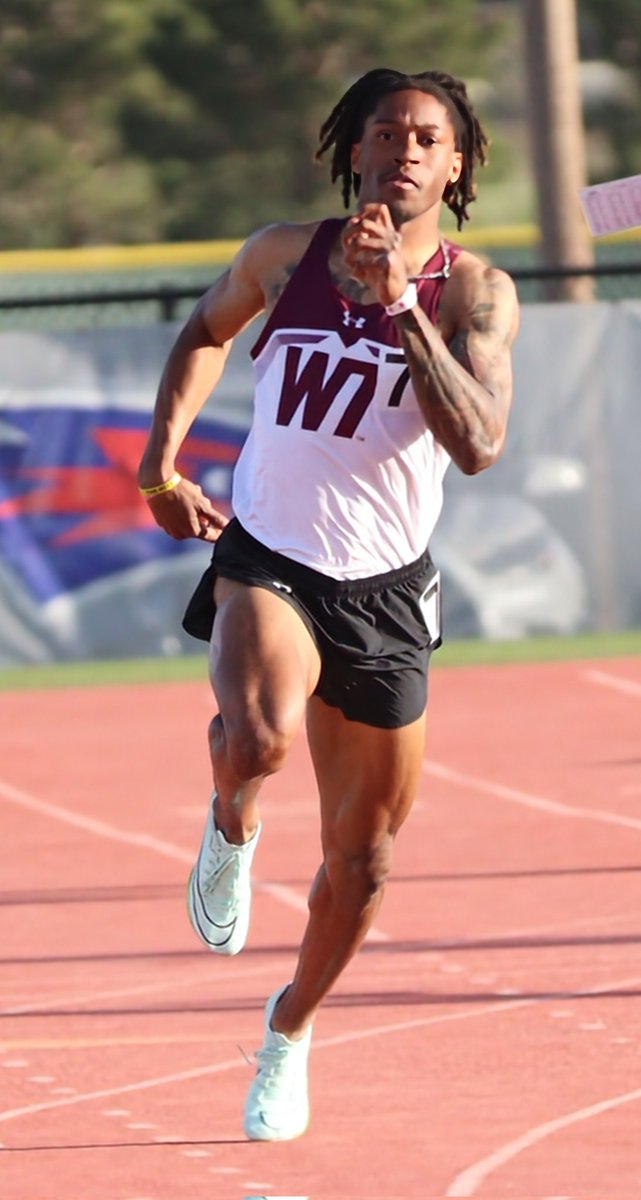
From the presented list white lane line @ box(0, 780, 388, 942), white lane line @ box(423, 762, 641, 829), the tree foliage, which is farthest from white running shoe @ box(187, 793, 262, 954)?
the tree foliage

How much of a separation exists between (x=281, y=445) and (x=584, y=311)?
10.0m

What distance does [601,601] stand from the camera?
1553cm

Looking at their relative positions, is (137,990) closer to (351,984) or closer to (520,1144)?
(351,984)

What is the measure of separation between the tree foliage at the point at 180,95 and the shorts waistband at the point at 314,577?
1229 inches

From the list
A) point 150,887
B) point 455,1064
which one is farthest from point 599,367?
point 455,1064

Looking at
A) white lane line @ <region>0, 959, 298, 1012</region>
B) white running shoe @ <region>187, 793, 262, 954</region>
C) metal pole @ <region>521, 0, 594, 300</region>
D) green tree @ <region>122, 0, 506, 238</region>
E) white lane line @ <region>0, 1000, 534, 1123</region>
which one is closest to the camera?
white running shoe @ <region>187, 793, 262, 954</region>

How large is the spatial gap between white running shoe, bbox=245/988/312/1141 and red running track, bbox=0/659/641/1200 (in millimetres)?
48

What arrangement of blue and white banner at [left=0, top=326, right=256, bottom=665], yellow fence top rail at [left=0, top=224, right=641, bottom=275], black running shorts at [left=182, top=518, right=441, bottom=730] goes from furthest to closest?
yellow fence top rail at [left=0, top=224, right=641, bottom=275] < blue and white banner at [left=0, top=326, right=256, bottom=665] < black running shorts at [left=182, top=518, right=441, bottom=730]

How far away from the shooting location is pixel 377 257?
4.90 m

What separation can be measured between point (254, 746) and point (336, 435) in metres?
0.74

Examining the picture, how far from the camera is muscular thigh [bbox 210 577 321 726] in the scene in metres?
5.29

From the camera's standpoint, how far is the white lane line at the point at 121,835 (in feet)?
29.0

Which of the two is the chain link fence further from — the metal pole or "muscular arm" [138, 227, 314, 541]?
"muscular arm" [138, 227, 314, 541]

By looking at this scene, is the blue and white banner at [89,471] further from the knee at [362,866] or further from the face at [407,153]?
the face at [407,153]
